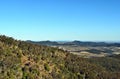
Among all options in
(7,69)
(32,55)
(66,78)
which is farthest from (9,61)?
(66,78)


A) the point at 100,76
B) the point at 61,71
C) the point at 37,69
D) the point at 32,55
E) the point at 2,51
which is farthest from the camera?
the point at 100,76

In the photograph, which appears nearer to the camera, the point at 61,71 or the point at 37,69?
the point at 37,69

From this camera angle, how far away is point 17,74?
259 feet

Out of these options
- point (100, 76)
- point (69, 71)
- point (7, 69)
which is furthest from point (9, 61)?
point (100, 76)

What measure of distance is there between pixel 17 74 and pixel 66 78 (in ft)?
89.1

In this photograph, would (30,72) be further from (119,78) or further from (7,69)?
(119,78)

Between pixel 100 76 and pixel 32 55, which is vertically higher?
pixel 32 55

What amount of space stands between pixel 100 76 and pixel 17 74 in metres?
53.9

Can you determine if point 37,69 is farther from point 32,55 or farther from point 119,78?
point 119,78

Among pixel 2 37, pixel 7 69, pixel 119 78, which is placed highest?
pixel 2 37

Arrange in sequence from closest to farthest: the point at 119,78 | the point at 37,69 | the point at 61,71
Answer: the point at 37,69, the point at 61,71, the point at 119,78

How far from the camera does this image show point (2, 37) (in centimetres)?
10762

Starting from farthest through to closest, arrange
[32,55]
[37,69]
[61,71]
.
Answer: [61,71] < [32,55] < [37,69]

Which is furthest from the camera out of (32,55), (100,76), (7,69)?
(100,76)
